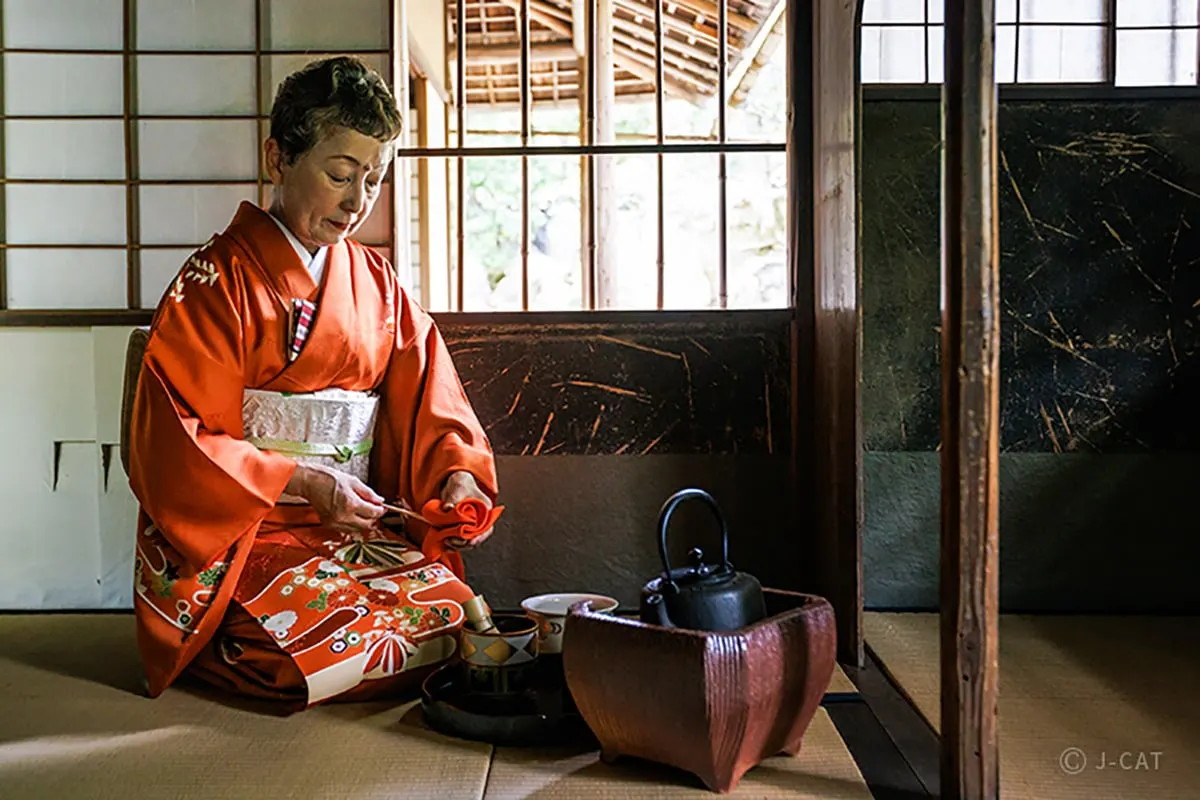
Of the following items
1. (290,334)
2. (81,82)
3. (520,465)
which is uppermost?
(81,82)

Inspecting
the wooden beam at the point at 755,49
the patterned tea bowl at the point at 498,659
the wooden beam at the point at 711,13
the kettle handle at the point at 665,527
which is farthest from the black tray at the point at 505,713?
the wooden beam at the point at 711,13

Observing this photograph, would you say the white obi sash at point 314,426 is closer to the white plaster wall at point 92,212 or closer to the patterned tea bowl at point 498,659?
the patterned tea bowl at point 498,659

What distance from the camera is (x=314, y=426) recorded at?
7.64 ft

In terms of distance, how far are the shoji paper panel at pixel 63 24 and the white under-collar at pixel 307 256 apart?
1.10m

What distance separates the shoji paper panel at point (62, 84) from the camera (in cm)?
293

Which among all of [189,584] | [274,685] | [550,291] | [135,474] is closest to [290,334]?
[135,474]

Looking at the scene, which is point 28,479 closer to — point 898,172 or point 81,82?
point 81,82

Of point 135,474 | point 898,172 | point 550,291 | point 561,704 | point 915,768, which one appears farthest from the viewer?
point 550,291

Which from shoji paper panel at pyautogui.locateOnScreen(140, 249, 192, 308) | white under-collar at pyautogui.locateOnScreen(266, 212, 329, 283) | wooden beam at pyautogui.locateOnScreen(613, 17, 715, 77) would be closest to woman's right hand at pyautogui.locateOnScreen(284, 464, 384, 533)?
white under-collar at pyautogui.locateOnScreen(266, 212, 329, 283)

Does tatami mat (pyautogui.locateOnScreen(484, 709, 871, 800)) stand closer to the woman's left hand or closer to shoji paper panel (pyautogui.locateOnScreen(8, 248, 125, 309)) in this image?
the woman's left hand

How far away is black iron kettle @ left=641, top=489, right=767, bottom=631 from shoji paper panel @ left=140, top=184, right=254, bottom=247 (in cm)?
194

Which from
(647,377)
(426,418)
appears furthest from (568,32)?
(426,418)

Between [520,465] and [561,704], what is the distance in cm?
103

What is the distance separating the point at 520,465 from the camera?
2.92m
